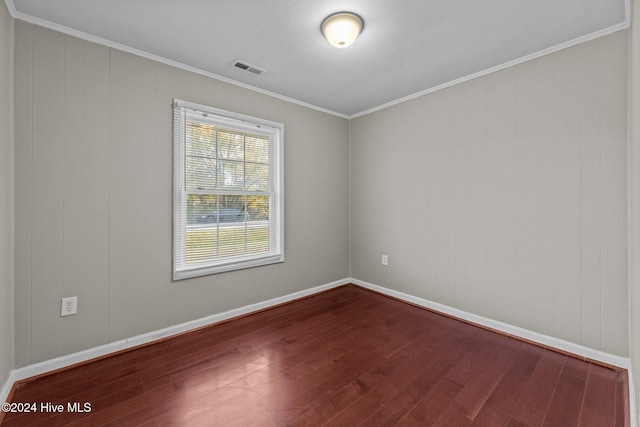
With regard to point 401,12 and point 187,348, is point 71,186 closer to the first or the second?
point 187,348

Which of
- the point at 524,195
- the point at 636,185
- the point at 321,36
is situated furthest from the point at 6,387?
the point at 524,195

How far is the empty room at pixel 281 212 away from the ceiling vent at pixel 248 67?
0.05 m

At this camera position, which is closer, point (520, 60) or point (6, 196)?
point (6, 196)

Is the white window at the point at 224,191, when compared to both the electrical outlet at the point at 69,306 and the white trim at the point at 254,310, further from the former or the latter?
the electrical outlet at the point at 69,306

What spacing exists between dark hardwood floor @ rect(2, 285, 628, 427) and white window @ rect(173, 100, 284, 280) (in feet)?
2.42

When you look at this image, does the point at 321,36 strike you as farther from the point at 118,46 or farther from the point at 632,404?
the point at 632,404

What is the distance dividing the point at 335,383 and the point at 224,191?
2006 mm

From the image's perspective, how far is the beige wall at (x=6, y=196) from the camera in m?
1.71

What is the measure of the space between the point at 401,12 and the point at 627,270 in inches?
94.4

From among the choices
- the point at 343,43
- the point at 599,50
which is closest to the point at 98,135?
the point at 343,43

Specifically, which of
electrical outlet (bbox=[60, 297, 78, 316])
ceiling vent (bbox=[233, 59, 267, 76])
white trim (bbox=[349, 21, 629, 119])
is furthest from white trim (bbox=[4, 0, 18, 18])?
white trim (bbox=[349, 21, 629, 119])

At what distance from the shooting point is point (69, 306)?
2121 mm

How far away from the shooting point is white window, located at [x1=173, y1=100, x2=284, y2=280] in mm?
2656

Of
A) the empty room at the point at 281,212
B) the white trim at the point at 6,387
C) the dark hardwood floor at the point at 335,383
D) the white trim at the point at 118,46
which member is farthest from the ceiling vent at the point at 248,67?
the white trim at the point at 6,387
